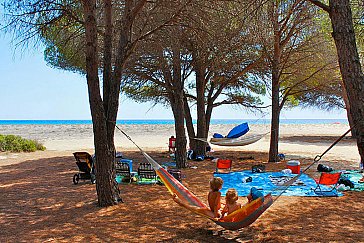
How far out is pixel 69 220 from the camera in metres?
4.21

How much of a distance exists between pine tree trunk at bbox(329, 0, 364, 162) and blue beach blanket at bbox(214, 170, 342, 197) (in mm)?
2854

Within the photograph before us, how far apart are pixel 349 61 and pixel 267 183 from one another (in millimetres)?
4170

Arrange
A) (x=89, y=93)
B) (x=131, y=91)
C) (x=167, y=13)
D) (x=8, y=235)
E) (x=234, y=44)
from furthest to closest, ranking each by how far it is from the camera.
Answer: (x=131, y=91) → (x=234, y=44) → (x=167, y=13) → (x=89, y=93) → (x=8, y=235)

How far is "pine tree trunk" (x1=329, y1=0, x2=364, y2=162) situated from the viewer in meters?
2.89

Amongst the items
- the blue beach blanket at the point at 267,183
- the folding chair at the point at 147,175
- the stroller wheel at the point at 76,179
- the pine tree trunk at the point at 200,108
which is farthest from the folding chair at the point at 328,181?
the pine tree trunk at the point at 200,108

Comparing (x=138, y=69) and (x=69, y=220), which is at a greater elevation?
(x=138, y=69)

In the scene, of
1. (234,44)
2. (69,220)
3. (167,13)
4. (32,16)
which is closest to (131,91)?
(234,44)

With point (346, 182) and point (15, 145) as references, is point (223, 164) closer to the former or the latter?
point (346, 182)

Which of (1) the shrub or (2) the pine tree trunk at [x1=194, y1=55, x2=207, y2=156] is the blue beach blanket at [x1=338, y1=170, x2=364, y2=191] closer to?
(2) the pine tree trunk at [x1=194, y1=55, x2=207, y2=156]

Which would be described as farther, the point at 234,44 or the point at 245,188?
the point at 234,44

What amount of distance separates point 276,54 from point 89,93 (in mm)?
5805

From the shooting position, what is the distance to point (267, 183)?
22.4 ft

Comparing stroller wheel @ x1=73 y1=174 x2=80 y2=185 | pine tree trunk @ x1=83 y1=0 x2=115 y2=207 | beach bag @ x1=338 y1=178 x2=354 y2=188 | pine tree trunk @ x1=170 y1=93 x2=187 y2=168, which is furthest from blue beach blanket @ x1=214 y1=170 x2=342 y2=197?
stroller wheel @ x1=73 y1=174 x2=80 y2=185

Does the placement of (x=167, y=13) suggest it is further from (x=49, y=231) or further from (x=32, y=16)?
(x=49, y=231)
